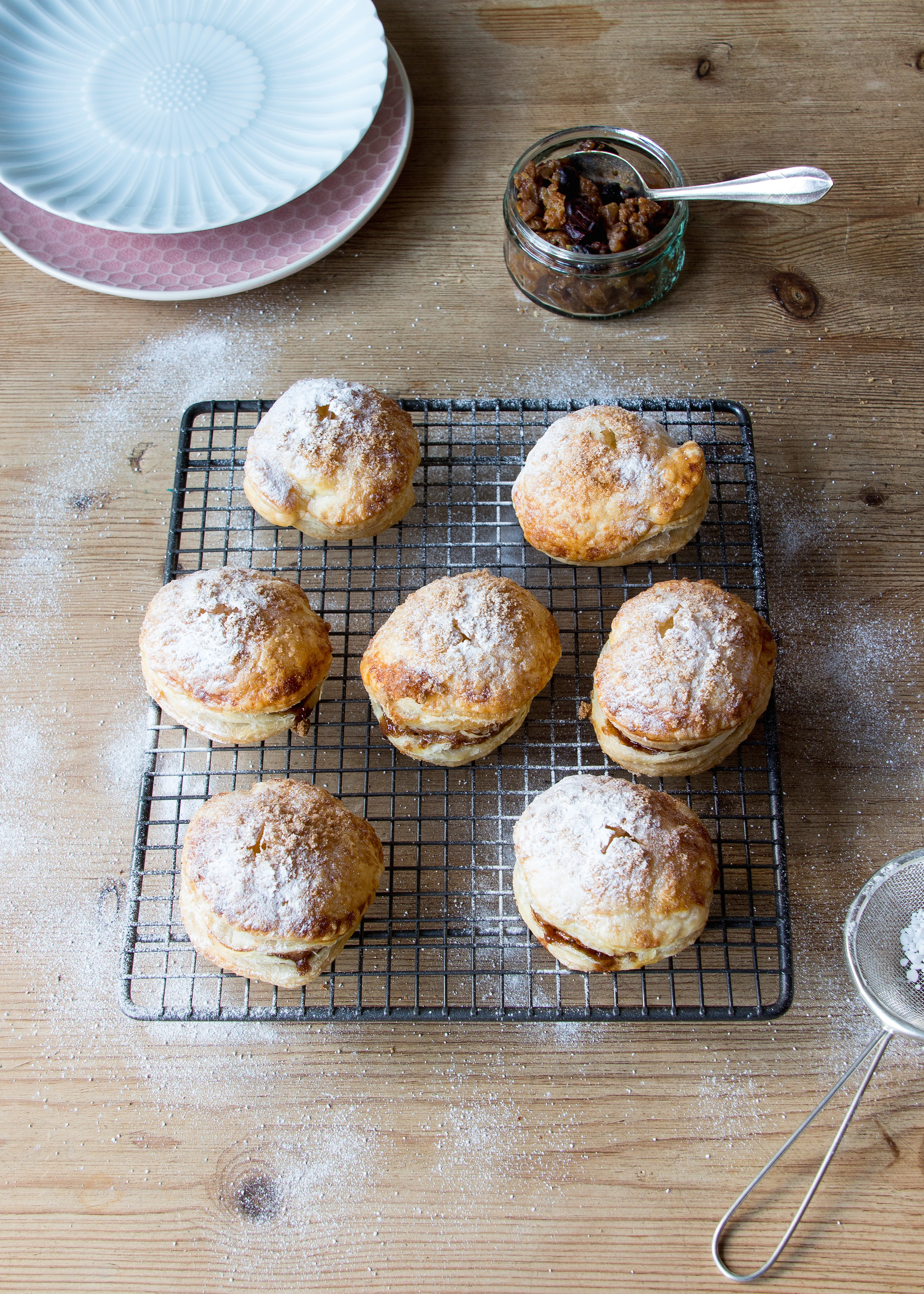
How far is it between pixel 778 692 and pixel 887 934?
0.60 m

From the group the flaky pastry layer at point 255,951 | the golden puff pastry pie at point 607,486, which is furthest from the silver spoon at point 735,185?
the flaky pastry layer at point 255,951

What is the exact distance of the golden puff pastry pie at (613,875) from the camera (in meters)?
1.93

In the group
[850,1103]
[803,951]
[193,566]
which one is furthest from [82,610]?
[850,1103]

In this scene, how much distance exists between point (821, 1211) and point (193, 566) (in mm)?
2051

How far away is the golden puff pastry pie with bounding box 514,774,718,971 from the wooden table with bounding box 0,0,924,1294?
13.5 inches

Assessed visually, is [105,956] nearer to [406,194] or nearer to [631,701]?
[631,701]

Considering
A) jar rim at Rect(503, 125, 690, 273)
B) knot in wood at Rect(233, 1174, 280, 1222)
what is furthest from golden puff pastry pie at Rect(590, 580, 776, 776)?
knot in wood at Rect(233, 1174, 280, 1222)

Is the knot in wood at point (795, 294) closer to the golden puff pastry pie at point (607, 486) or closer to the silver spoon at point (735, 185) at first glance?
the silver spoon at point (735, 185)

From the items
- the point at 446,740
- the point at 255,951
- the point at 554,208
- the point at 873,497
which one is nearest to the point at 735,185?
the point at 554,208

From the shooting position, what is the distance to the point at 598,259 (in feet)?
8.11

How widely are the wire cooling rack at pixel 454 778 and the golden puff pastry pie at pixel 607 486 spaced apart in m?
0.14

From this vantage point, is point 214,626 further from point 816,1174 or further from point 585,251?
point 816,1174

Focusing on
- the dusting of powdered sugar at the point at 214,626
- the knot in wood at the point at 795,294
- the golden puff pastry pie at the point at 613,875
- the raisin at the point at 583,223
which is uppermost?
the raisin at the point at 583,223

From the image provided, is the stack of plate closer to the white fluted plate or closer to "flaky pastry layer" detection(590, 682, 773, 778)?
the white fluted plate
